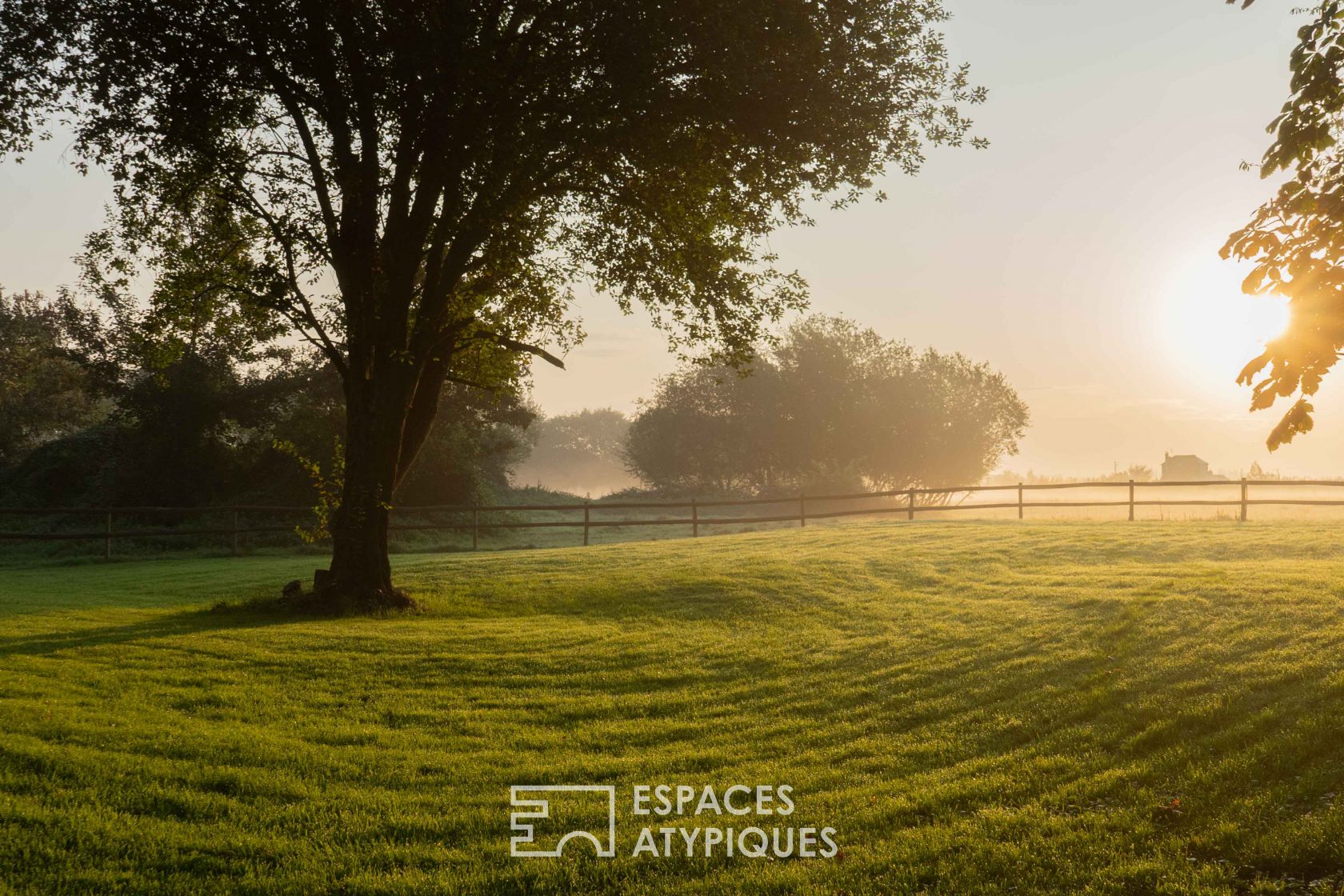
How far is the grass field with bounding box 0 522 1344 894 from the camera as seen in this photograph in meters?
5.80

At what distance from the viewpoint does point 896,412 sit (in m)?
60.0

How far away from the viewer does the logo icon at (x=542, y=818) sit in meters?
6.21

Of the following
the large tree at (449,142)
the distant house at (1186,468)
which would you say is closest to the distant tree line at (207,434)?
the large tree at (449,142)

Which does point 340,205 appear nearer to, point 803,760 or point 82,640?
point 82,640

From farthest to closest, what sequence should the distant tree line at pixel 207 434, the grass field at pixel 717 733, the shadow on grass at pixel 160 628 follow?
1. the distant tree line at pixel 207 434
2. the shadow on grass at pixel 160 628
3. the grass field at pixel 717 733

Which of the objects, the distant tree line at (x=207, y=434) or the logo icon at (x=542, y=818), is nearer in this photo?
the logo icon at (x=542, y=818)

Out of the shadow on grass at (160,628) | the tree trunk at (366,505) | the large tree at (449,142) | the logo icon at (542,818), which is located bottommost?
the logo icon at (542,818)

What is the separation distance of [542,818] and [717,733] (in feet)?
8.90

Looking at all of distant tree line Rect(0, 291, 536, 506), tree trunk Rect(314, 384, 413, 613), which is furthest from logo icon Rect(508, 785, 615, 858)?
distant tree line Rect(0, 291, 536, 506)

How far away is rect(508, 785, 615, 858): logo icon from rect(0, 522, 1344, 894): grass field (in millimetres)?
113

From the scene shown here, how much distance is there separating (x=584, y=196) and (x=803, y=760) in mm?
11868

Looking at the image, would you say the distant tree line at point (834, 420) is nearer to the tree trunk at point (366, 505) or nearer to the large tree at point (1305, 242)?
the tree trunk at point (366, 505)

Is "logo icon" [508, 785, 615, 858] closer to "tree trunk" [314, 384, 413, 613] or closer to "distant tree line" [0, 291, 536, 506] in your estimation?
"tree trunk" [314, 384, 413, 613]

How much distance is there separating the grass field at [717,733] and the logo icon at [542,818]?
113 mm
